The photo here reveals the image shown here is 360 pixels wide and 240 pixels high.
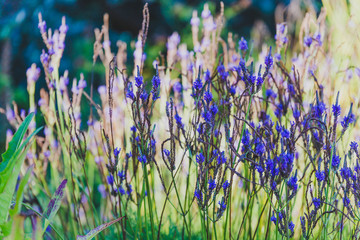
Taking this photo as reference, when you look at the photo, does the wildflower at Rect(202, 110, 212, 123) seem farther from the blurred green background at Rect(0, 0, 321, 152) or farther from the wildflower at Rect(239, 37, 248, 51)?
the blurred green background at Rect(0, 0, 321, 152)

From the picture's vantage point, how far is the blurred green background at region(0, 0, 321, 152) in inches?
154

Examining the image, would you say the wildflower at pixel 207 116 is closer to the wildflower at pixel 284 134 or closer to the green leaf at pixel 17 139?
the wildflower at pixel 284 134

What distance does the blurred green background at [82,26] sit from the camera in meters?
3.92

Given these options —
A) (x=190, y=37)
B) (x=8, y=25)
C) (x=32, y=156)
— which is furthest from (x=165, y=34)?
(x=32, y=156)

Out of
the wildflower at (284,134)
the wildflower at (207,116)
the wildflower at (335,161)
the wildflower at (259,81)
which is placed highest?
the wildflower at (259,81)

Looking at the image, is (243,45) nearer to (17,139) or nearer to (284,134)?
(284,134)

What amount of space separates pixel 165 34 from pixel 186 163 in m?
3.32

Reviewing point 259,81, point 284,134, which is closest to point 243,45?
point 259,81

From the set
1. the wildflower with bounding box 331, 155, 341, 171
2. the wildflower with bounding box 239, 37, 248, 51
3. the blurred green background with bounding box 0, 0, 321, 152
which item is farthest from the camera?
the blurred green background with bounding box 0, 0, 321, 152

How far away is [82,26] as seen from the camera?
466 centimetres

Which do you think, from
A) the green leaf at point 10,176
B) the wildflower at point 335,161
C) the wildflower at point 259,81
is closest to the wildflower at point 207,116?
the wildflower at point 259,81

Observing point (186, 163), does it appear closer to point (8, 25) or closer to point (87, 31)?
point (8, 25)

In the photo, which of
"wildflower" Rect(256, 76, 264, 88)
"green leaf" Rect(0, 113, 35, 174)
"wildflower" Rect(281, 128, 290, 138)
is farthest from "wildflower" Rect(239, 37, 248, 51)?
"green leaf" Rect(0, 113, 35, 174)

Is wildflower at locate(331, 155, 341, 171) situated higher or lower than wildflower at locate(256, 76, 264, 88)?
lower
